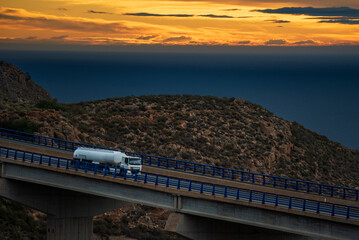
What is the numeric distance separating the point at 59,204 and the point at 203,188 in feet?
39.6

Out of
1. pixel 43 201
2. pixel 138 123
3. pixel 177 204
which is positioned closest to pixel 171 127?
pixel 138 123

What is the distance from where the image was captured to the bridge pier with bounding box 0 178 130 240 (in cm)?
4491

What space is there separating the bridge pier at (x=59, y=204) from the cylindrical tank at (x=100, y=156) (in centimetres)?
266

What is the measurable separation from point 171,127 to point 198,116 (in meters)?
7.90

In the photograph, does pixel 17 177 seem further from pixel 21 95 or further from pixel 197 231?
pixel 21 95

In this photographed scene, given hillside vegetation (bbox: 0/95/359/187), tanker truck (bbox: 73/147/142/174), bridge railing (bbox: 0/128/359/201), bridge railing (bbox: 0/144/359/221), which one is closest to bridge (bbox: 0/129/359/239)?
bridge railing (bbox: 0/144/359/221)

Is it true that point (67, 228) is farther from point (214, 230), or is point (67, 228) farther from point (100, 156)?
point (214, 230)

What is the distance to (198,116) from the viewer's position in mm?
89125

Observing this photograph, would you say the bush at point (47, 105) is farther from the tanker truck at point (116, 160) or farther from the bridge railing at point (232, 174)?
the tanker truck at point (116, 160)

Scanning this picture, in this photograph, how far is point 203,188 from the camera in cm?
3859

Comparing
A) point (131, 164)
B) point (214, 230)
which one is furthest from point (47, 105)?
point (214, 230)

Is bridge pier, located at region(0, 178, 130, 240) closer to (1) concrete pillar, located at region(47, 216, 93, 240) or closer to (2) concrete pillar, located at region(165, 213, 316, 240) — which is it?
(1) concrete pillar, located at region(47, 216, 93, 240)

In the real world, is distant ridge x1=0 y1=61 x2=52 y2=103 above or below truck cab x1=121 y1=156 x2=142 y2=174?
below

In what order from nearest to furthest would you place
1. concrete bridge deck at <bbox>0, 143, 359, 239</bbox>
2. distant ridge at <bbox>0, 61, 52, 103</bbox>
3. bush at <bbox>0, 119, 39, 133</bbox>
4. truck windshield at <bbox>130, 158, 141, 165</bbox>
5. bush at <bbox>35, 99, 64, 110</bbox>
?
concrete bridge deck at <bbox>0, 143, 359, 239</bbox>, truck windshield at <bbox>130, 158, 141, 165</bbox>, bush at <bbox>0, 119, 39, 133</bbox>, bush at <bbox>35, 99, 64, 110</bbox>, distant ridge at <bbox>0, 61, 52, 103</bbox>
